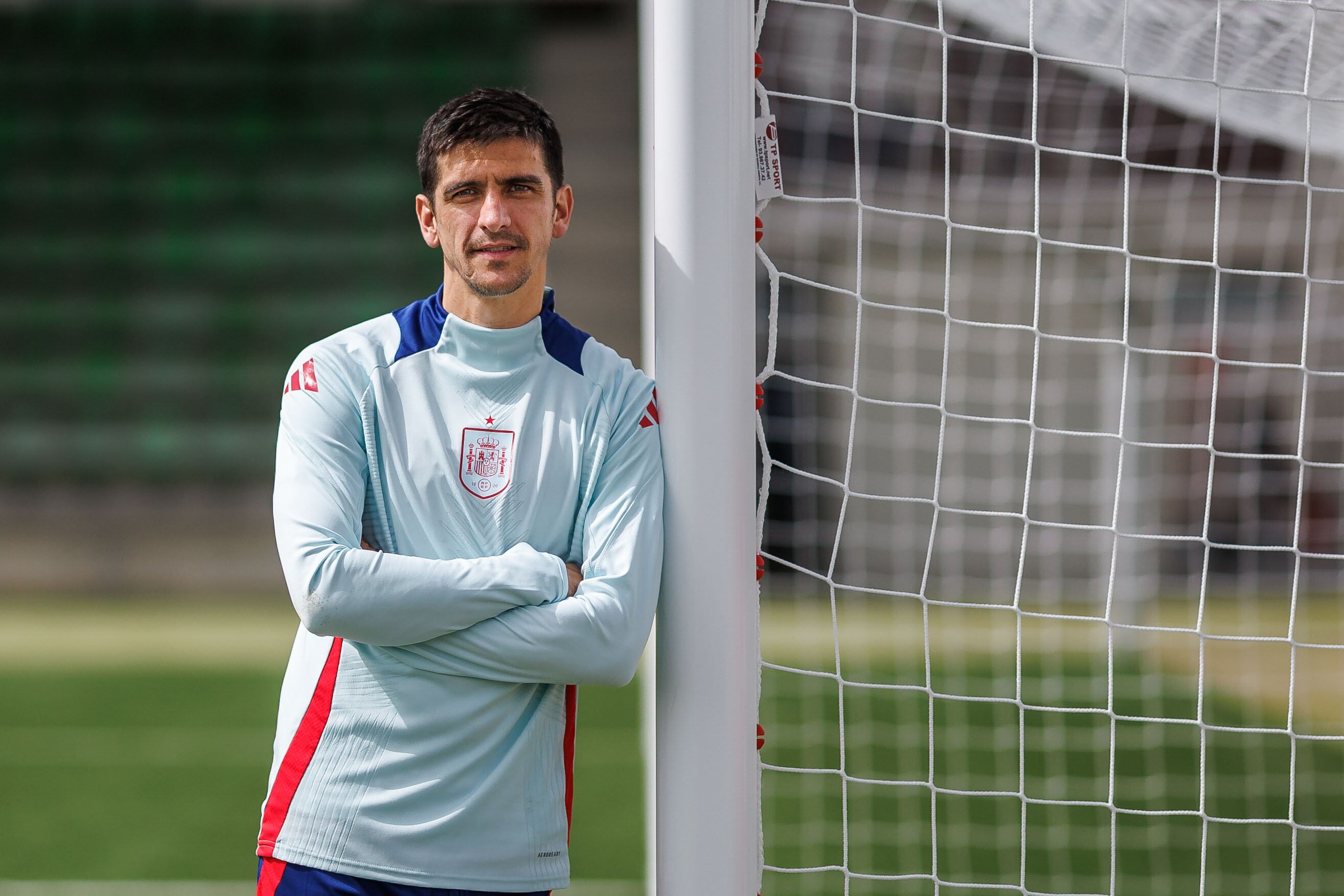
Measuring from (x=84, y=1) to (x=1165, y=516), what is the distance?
30.9ft

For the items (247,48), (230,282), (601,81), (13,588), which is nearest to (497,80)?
(601,81)

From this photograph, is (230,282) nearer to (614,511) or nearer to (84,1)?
(84,1)

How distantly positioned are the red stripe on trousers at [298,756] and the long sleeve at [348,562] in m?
0.08

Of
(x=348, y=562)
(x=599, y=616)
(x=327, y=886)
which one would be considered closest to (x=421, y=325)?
(x=348, y=562)

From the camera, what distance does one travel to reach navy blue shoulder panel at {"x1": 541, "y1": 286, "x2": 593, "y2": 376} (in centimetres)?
150

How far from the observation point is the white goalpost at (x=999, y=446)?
1.49 m

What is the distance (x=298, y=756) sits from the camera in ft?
4.56

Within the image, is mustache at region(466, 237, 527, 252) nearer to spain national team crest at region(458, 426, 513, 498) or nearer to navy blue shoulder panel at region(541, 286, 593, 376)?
navy blue shoulder panel at region(541, 286, 593, 376)

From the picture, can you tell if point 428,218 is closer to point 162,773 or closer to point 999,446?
point 162,773

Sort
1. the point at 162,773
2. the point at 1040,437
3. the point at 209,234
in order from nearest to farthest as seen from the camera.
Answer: the point at 162,773 < the point at 1040,437 < the point at 209,234

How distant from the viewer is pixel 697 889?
1.48m

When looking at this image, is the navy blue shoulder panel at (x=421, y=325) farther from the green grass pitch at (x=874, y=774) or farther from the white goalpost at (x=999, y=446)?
the green grass pitch at (x=874, y=774)

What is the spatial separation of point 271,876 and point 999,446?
24.7 ft

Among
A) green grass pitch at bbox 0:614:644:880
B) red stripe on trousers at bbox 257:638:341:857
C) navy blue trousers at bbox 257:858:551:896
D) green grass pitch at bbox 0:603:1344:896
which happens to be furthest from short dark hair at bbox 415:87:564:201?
green grass pitch at bbox 0:614:644:880
